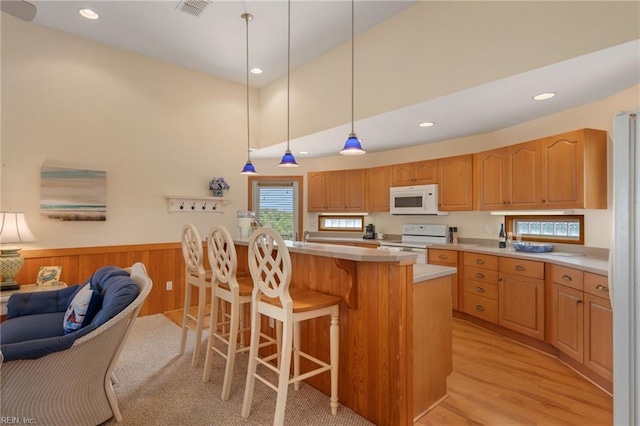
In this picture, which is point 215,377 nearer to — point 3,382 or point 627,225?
point 3,382

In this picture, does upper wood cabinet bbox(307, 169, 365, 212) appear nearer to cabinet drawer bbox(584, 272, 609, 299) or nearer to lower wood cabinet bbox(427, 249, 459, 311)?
lower wood cabinet bbox(427, 249, 459, 311)

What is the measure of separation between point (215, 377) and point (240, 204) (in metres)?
Result: 2.91

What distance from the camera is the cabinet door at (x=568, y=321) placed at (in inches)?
103

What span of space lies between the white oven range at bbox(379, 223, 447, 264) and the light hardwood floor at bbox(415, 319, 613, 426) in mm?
1482

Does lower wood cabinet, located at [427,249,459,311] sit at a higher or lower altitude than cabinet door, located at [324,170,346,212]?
lower

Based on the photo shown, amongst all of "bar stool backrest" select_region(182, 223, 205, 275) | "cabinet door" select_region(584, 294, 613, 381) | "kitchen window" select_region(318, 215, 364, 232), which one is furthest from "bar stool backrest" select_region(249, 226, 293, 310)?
"kitchen window" select_region(318, 215, 364, 232)

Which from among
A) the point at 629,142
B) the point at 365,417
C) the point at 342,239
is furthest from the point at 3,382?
the point at 342,239

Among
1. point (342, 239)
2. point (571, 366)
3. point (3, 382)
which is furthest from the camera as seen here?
point (342, 239)

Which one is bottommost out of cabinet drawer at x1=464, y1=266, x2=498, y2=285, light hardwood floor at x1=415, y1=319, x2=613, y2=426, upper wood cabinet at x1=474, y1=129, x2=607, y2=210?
light hardwood floor at x1=415, y1=319, x2=613, y2=426

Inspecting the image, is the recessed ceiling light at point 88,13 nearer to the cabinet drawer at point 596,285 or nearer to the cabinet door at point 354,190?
the cabinet door at point 354,190

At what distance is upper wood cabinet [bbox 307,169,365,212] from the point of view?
17.5ft

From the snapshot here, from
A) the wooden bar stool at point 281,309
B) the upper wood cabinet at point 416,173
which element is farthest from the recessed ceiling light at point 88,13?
the upper wood cabinet at point 416,173

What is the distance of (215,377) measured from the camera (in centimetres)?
253

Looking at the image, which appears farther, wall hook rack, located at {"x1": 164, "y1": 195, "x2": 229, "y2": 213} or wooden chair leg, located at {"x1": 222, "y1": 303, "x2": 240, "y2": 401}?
wall hook rack, located at {"x1": 164, "y1": 195, "x2": 229, "y2": 213}
